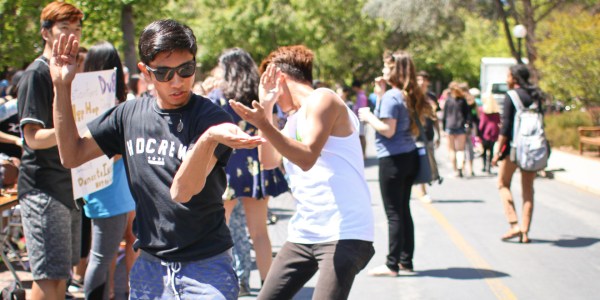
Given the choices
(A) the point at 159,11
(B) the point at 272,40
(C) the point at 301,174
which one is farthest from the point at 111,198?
(B) the point at 272,40

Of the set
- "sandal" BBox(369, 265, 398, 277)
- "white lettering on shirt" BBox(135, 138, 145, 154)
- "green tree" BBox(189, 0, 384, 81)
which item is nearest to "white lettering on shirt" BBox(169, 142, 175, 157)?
"white lettering on shirt" BBox(135, 138, 145, 154)

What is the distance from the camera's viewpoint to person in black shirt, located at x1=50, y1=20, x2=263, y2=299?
329 centimetres

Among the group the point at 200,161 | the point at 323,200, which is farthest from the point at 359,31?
the point at 200,161

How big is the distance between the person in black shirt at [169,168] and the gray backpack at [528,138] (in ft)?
19.9

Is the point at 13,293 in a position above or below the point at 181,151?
below

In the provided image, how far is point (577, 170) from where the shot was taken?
17.1 metres

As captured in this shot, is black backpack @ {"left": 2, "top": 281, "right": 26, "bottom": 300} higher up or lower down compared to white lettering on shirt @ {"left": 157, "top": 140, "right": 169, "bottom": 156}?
lower down

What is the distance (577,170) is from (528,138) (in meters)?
8.73

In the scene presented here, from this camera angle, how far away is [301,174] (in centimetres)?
438

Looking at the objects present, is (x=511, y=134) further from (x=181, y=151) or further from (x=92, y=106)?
(x=181, y=151)

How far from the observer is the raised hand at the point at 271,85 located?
4.08 meters

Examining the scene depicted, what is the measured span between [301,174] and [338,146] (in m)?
0.26

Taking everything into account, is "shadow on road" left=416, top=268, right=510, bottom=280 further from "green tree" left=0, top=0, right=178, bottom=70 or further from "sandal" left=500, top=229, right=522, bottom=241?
"green tree" left=0, top=0, right=178, bottom=70

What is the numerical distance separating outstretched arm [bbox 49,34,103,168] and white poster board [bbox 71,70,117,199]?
1241 mm
